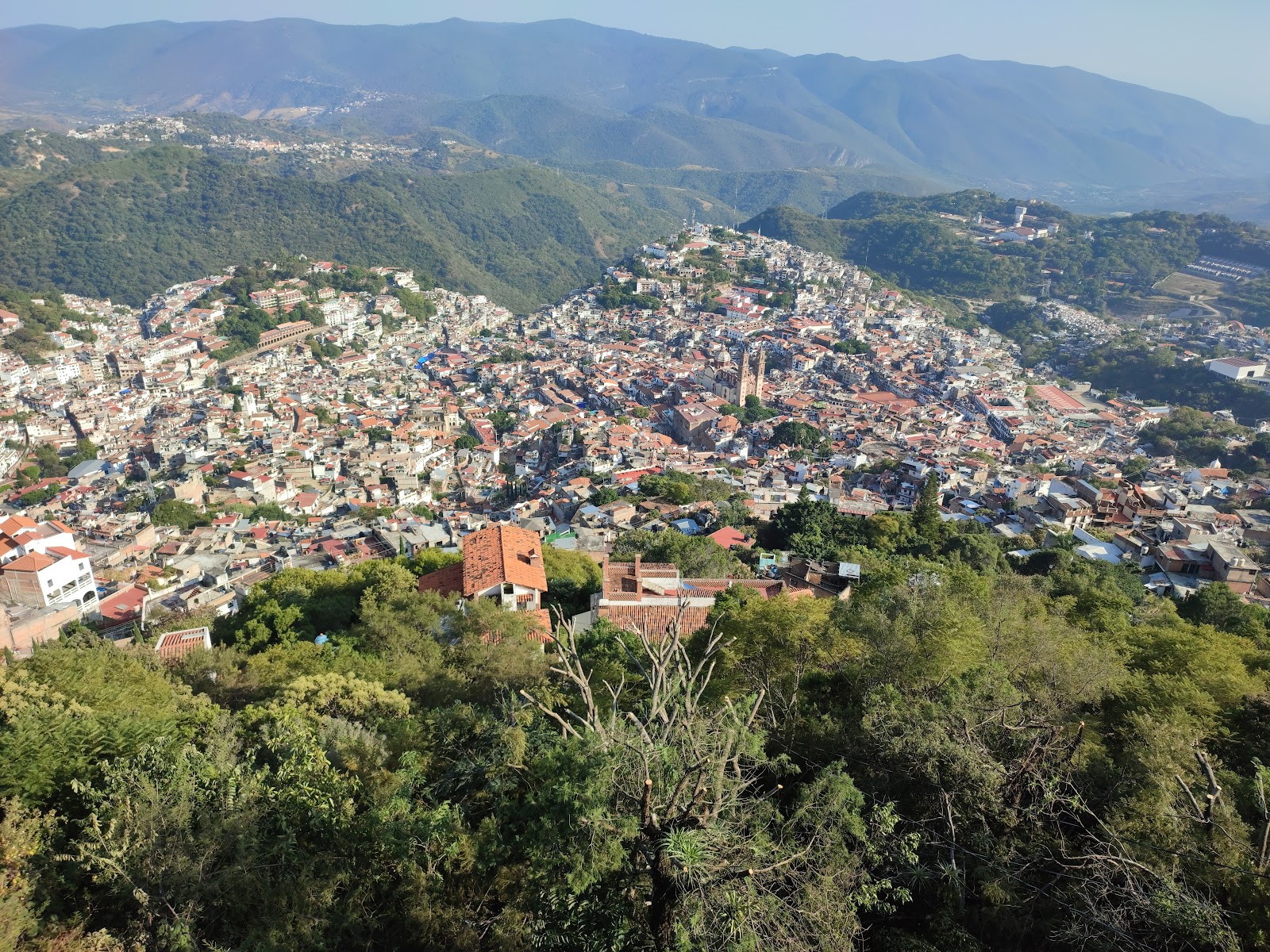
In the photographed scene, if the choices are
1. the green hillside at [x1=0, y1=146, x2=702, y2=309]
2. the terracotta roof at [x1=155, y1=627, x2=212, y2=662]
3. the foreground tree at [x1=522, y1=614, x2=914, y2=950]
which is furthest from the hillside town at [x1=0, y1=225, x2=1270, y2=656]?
the green hillside at [x1=0, y1=146, x2=702, y2=309]

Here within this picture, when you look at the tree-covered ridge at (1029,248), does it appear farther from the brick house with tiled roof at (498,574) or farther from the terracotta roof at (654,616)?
the terracotta roof at (654,616)

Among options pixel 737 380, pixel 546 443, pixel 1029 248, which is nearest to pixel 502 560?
pixel 546 443

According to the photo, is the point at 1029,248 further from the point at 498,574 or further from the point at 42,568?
the point at 42,568

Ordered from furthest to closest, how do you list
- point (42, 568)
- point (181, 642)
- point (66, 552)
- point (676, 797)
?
point (66, 552)
point (42, 568)
point (181, 642)
point (676, 797)

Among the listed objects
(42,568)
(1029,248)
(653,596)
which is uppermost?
(1029,248)

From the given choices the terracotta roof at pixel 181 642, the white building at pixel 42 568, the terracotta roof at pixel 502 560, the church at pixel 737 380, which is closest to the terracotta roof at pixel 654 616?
the terracotta roof at pixel 502 560

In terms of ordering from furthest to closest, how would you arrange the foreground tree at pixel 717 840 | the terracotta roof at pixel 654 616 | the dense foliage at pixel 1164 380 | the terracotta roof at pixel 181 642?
the dense foliage at pixel 1164 380
the terracotta roof at pixel 181 642
the terracotta roof at pixel 654 616
the foreground tree at pixel 717 840

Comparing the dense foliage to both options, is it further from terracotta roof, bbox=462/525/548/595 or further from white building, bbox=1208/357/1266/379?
terracotta roof, bbox=462/525/548/595
